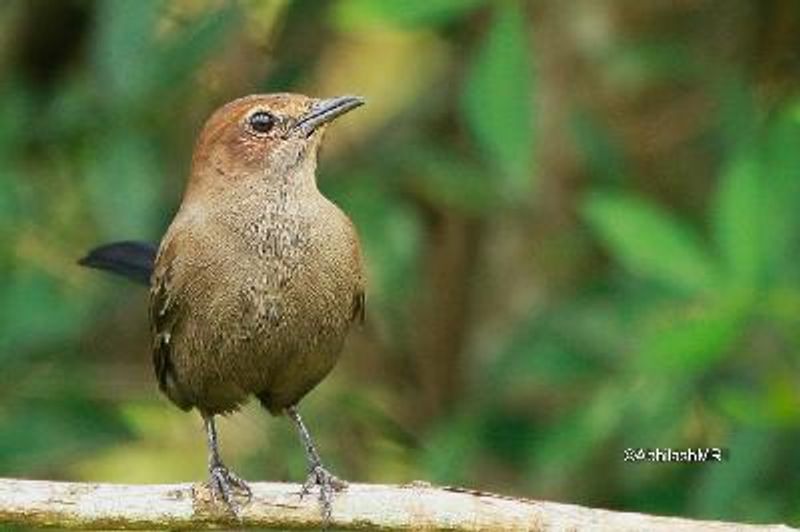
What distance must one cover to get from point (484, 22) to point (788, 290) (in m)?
1.92

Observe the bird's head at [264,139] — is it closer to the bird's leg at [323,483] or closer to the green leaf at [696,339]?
the bird's leg at [323,483]

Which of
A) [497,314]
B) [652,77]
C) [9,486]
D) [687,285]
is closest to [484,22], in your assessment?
[652,77]

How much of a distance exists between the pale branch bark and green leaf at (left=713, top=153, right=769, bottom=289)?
117 centimetres

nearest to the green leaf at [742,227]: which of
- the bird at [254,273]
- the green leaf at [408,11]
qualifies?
the green leaf at [408,11]

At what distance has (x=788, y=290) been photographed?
6293 millimetres

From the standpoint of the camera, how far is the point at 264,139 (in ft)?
19.9

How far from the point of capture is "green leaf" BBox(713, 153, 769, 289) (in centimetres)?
620

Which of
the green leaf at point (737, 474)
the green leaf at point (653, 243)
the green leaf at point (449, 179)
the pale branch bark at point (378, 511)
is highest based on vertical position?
the green leaf at point (449, 179)

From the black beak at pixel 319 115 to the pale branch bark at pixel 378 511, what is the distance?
1171 mm

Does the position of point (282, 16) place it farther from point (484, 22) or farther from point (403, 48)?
point (403, 48)

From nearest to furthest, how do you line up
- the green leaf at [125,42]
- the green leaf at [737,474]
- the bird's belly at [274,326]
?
the bird's belly at [274,326] → the green leaf at [737,474] → the green leaf at [125,42]

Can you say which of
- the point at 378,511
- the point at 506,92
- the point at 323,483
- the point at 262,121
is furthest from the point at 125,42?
the point at 378,511

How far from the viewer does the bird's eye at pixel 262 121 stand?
239 inches

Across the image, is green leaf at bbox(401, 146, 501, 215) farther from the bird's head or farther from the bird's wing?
the bird's wing
